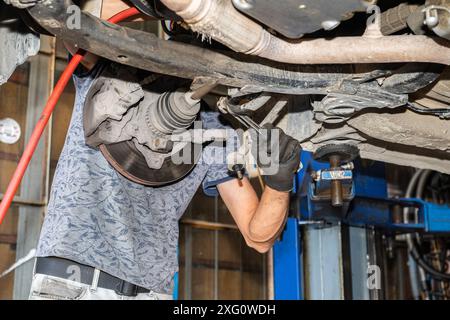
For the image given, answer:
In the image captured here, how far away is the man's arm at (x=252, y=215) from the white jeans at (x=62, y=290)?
432 millimetres

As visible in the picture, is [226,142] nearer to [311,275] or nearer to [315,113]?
[315,113]

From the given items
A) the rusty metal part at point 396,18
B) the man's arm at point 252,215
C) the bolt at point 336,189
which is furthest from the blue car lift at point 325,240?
the rusty metal part at point 396,18

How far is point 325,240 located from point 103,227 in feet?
4.18

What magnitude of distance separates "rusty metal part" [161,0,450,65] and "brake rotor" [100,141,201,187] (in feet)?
1.48

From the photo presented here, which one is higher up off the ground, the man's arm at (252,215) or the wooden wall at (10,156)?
the wooden wall at (10,156)

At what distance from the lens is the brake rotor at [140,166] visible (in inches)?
49.4

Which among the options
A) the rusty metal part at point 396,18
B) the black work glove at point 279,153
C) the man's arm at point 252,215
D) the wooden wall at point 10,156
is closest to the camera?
the rusty metal part at point 396,18

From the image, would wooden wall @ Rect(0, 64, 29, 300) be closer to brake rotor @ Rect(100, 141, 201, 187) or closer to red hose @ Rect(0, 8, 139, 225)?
brake rotor @ Rect(100, 141, 201, 187)

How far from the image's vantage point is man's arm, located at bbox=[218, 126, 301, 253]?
4.26 feet

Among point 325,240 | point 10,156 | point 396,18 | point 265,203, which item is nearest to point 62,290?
point 265,203

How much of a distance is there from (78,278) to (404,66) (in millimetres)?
788

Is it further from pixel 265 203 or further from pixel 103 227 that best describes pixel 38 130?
pixel 265 203

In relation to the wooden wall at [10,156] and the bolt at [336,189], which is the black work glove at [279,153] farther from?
the wooden wall at [10,156]

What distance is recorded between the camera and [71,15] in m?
0.83
